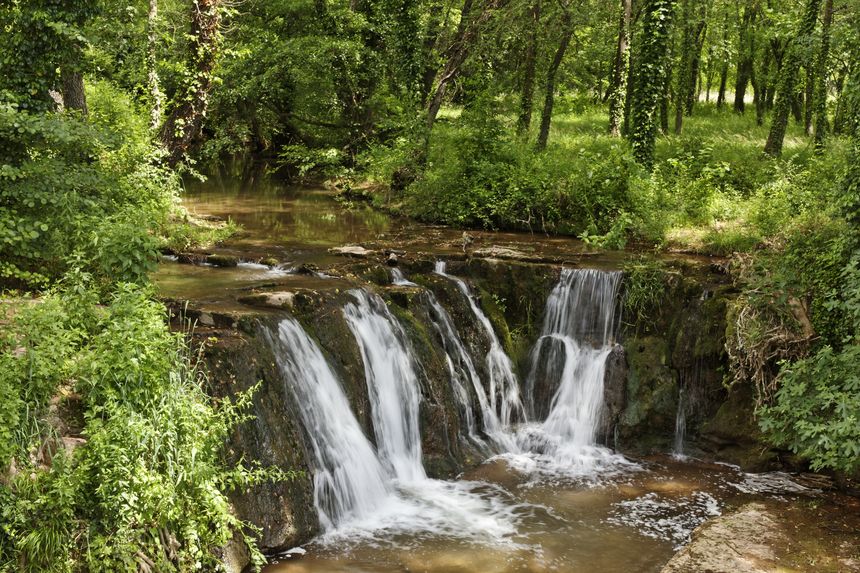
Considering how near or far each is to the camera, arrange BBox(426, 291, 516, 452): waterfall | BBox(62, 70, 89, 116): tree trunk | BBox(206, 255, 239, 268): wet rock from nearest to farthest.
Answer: BBox(426, 291, 516, 452): waterfall → BBox(206, 255, 239, 268): wet rock → BBox(62, 70, 89, 116): tree trunk

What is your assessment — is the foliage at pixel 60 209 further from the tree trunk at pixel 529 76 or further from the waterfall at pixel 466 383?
the tree trunk at pixel 529 76

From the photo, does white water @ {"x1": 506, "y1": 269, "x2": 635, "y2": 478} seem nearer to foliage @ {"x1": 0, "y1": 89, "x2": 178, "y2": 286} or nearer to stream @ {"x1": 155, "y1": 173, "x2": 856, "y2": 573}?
stream @ {"x1": 155, "y1": 173, "x2": 856, "y2": 573}

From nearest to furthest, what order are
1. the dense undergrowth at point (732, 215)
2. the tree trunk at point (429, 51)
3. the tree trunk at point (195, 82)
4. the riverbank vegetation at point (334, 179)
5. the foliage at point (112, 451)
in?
1. the foliage at point (112, 451)
2. the riverbank vegetation at point (334, 179)
3. the dense undergrowth at point (732, 215)
4. the tree trunk at point (195, 82)
5. the tree trunk at point (429, 51)

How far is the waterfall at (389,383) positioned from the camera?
9664 millimetres

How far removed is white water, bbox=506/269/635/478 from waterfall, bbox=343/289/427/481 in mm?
1625

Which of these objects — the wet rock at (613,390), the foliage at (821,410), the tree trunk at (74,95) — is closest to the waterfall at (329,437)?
the wet rock at (613,390)

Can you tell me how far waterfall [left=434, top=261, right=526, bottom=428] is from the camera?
457 inches

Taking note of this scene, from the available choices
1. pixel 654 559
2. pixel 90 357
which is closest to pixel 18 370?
pixel 90 357

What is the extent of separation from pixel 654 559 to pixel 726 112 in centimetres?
2726

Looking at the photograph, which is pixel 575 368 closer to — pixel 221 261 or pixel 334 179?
pixel 221 261

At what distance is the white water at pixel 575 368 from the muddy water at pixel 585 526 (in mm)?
716

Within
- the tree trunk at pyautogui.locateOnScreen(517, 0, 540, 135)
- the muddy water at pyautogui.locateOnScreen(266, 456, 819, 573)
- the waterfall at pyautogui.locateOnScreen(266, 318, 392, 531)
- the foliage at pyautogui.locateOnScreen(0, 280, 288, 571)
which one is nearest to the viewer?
the foliage at pyautogui.locateOnScreen(0, 280, 288, 571)

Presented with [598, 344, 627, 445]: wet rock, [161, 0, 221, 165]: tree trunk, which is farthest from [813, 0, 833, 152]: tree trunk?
[161, 0, 221, 165]: tree trunk

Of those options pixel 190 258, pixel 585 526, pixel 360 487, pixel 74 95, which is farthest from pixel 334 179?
pixel 585 526
